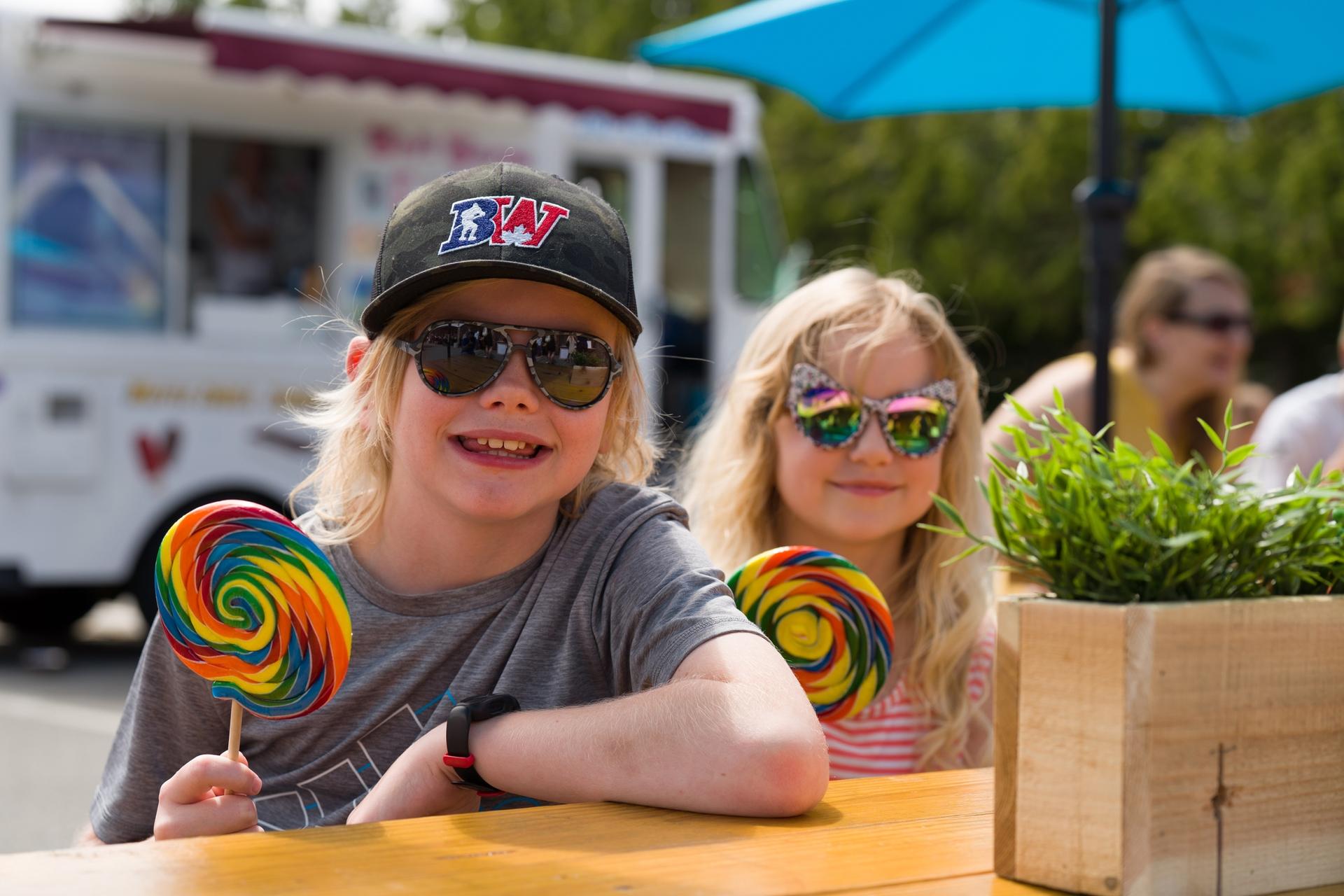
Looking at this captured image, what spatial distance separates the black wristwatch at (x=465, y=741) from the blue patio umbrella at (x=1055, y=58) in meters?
2.89

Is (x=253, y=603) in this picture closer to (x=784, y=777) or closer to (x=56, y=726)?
(x=784, y=777)

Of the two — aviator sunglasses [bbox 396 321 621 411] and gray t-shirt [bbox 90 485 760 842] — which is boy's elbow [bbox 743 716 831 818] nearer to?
gray t-shirt [bbox 90 485 760 842]

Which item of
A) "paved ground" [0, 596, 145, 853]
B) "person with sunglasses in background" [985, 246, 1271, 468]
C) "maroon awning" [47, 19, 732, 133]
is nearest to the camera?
"person with sunglasses in background" [985, 246, 1271, 468]

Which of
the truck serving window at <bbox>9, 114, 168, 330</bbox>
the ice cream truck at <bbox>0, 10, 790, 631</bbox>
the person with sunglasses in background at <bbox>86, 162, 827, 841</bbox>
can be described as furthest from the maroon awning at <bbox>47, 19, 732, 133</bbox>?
the person with sunglasses in background at <bbox>86, 162, 827, 841</bbox>

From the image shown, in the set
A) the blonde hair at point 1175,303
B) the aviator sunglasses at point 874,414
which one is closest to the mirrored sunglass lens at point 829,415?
the aviator sunglasses at point 874,414

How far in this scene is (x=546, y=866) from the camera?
1.31 meters

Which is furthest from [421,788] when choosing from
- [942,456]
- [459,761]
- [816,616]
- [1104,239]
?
[1104,239]

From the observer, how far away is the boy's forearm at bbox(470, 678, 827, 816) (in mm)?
1556

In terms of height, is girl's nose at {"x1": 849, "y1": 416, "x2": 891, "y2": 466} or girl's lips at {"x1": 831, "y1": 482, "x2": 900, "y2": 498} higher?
girl's nose at {"x1": 849, "y1": 416, "x2": 891, "y2": 466}

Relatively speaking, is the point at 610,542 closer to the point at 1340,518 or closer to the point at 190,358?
the point at 1340,518

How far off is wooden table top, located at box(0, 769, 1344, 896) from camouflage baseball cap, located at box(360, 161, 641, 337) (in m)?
0.67

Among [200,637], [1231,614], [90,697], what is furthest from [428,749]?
[90,697]

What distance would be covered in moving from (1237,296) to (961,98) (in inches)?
45.3

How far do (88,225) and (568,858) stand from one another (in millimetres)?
6920
